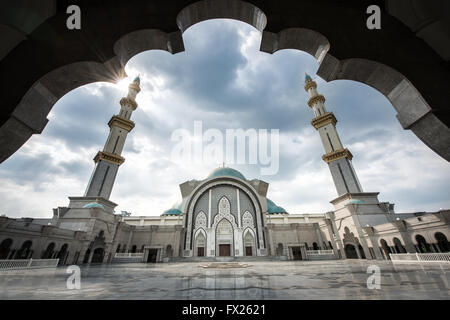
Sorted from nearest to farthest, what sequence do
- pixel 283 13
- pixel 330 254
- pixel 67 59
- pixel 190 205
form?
pixel 67 59 < pixel 283 13 < pixel 330 254 < pixel 190 205

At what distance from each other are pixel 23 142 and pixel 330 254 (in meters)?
25.9

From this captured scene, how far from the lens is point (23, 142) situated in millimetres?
2648

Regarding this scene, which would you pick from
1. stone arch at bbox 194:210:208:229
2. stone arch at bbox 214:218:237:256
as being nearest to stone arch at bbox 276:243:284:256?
stone arch at bbox 214:218:237:256

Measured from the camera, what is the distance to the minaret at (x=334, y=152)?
2306cm

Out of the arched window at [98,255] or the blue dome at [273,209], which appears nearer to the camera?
the arched window at [98,255]

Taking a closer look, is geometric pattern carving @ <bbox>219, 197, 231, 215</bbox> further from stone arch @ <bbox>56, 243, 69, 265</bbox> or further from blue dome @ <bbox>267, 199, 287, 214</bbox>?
stone arch @ <bbox>56, 243, 69, 265</bbox>

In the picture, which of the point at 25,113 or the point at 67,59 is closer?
the point at 25,113

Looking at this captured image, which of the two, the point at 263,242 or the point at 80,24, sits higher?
the point at 80,24

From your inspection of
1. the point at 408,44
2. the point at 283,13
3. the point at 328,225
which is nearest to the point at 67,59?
the point at 283,13

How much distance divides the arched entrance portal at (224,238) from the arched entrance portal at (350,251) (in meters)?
13.6

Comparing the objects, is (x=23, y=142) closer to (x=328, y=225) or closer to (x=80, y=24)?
(x=80, y=24)

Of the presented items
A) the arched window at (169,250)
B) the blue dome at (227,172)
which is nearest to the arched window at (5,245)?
the arched window at (169,250)

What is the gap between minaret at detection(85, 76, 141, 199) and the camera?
74.7 feet

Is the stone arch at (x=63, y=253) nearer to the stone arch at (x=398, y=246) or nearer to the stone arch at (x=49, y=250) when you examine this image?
the stone arch at (x=49, y=250)
